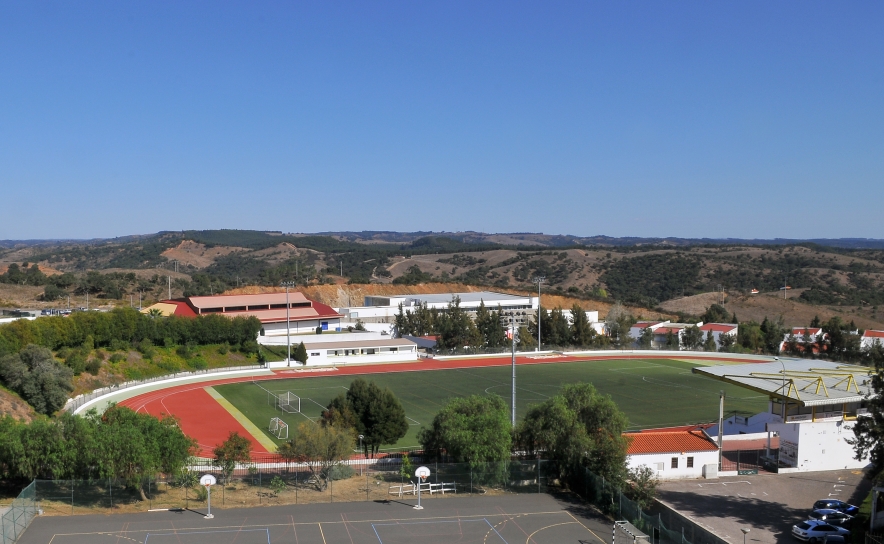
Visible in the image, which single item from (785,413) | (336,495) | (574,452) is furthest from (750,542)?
(336,495)

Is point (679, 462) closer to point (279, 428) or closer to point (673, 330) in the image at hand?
point (279, 428)

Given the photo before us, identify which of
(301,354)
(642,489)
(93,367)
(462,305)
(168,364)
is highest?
(462,305)

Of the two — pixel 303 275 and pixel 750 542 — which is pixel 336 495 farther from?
pixel 303 275

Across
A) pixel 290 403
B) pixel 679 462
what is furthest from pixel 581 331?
pixel 679 462

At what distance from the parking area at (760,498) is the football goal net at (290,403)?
26.3 meters

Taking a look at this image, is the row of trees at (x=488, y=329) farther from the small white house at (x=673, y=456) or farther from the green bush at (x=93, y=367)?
the small white house at (x=673, y=456)

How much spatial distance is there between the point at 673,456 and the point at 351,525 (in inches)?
579

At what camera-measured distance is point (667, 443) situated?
33.6m

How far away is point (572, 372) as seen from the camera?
66.6 m

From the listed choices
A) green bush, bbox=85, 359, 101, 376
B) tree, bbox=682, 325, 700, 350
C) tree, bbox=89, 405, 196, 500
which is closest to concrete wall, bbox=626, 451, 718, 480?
tree, bbox=89, 405, 196, 500

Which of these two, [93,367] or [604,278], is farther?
[604,278]

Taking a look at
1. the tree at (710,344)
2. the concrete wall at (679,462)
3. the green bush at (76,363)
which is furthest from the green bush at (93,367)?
the tree at (710,344)

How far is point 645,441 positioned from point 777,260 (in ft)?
481

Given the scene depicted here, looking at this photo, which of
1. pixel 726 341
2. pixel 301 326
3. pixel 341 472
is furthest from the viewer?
pixel 301 326
